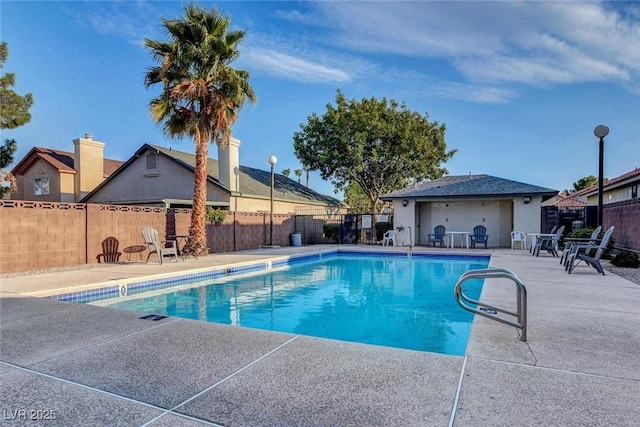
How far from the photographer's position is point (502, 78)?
14203 millimetres

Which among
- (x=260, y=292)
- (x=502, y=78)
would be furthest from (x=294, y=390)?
(x=502, y=78)

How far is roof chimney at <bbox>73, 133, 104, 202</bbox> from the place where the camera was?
20516mm

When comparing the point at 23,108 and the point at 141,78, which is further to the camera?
the point at 23,108

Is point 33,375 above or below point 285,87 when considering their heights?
below

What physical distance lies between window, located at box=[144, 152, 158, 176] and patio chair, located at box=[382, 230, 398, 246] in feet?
41.2

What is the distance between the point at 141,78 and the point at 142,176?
28.6 feet

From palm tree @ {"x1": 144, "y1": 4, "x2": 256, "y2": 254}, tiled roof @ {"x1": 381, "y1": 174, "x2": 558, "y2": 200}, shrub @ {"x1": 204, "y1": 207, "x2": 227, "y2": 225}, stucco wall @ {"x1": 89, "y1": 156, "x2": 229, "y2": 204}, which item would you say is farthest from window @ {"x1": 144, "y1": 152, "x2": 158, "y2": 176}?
tiled roof @ {"x1": 381, "y1": 174, "x2": 558, "y2": 200}

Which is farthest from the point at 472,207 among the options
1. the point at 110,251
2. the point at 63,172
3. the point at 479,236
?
the point at 63,172

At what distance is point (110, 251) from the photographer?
36.6 ft

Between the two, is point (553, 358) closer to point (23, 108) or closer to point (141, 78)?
point (141, 78)

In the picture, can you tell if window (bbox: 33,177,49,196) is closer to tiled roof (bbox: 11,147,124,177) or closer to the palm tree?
tiled roof (bbox: 11,147,124,177)

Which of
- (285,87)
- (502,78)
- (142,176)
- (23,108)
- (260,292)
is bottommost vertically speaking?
(260,292)

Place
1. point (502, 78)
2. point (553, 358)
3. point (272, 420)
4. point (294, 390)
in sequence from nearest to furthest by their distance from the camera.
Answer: point (272, 420)
point (294, 390)
point (553, 358)
point (502, 78)

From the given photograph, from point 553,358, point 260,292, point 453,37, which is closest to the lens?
point 553,358
